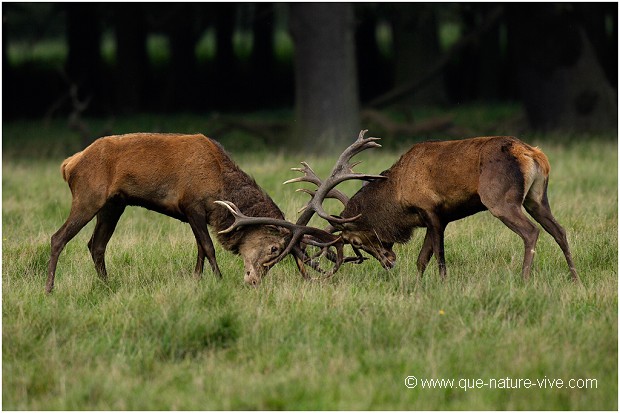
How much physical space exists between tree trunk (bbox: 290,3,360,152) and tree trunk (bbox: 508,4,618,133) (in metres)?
3.31

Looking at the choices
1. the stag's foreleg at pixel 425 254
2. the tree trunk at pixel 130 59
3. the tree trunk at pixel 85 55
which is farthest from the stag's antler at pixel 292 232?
the tree trunk at pixel 85 55

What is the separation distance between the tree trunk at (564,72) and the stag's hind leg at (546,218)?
10.8 m

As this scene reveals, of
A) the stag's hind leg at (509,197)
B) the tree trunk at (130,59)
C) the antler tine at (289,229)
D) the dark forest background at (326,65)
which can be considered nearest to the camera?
the stag's hind leg at (509,197)

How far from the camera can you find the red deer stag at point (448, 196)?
25.0 feet

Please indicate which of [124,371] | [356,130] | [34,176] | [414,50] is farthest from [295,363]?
[414,50]

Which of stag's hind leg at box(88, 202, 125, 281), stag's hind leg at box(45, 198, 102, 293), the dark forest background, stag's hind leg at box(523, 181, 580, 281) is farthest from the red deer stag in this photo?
the dark forest background

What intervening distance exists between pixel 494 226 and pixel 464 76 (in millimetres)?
20966

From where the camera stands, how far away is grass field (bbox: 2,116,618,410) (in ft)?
18.5

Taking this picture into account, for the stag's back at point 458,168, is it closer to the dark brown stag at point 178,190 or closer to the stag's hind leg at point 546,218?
the stag's hind leg at point 546,218

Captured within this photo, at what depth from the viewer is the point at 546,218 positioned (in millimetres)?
7945

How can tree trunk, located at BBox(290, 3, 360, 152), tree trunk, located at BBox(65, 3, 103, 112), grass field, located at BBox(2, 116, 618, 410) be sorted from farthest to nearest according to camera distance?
tree trunk, located at BBox(65, 3, 103, 112)
tree trunk, located at BBox(290, 3, 360, 152)
grass field, located at BBox(2, 116, 618, 410)

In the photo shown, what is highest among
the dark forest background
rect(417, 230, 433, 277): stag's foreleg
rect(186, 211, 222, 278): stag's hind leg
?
the dark forest background

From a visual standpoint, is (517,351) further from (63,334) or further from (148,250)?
(148,250)

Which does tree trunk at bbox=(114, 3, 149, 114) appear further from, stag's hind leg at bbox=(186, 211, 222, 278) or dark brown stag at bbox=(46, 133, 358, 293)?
stag's hind leg at bbox=(186, 211, 222, 278)
